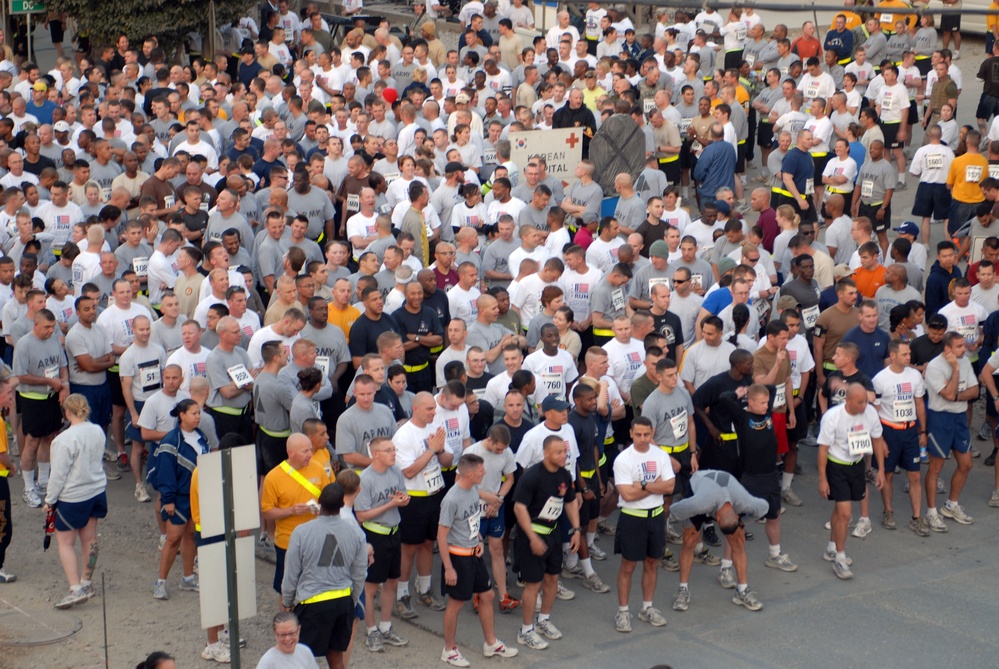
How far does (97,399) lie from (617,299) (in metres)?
4.94

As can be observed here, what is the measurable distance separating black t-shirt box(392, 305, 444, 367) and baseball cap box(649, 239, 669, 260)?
228cm

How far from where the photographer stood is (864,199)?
1758 centimetres

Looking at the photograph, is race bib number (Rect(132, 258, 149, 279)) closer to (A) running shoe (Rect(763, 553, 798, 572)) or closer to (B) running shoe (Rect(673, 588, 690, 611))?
(B) running shoe (Rect(673, 588, 690, 611))

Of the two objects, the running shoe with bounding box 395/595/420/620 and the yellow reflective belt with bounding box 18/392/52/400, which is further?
the yellow reflective belt with bounding box 18/392/52/400

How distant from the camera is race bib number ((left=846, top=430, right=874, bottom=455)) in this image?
1188cm

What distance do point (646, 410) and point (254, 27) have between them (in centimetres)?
1761

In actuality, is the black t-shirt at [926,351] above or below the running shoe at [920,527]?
above

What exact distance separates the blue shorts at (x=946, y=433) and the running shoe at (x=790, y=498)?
130cm

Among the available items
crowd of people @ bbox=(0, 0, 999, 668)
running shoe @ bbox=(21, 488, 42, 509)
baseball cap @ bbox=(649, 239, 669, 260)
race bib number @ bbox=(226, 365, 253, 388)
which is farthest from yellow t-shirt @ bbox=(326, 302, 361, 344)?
running shoe @ bbox=(21, 488, 42, 509)

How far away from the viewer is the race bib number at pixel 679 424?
38.3 ft

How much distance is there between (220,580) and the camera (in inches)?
332

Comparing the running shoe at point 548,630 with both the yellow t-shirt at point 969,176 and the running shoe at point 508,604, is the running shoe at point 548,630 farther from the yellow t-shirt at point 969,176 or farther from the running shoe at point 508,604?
the yellow t-shirt at point 969,176

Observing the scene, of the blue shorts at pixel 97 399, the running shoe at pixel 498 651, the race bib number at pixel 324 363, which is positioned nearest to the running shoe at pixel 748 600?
the running shoe at pixel 498 651

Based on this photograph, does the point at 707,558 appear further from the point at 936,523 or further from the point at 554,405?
the point at 554,405
